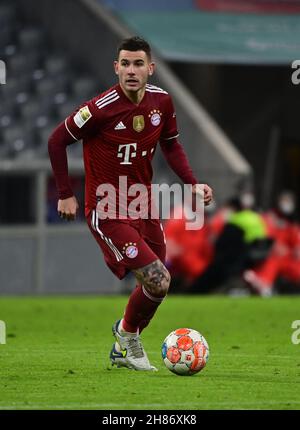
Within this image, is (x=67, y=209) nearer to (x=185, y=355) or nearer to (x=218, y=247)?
(x=185, y=355)

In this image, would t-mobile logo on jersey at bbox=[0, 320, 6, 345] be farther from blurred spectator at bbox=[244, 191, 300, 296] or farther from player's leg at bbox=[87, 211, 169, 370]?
blurred spectator at bbox=[244, 191, 300, 296]

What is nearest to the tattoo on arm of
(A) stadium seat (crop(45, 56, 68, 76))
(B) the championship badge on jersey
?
(B) the championship badge on jersey

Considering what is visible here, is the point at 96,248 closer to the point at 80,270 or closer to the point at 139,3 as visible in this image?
the point at 80,270

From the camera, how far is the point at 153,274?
9117 millimetres

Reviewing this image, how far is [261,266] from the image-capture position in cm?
2033

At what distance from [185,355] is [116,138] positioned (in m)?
1.59

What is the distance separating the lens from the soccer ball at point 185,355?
913cm

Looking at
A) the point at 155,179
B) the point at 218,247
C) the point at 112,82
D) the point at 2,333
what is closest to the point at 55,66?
the point at 112,82

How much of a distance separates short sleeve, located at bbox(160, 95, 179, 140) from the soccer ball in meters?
1.51

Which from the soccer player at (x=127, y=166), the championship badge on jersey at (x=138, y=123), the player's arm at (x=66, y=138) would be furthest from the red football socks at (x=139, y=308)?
the championship badge on jersey at (x=138, y=123)

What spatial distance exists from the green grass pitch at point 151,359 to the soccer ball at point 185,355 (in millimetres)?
78

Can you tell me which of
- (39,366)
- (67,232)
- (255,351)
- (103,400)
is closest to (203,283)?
(67,232)

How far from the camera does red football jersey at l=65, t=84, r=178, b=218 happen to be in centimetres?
934

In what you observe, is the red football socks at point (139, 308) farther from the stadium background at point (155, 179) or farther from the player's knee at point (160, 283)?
the stadium background at point (155, 179)
